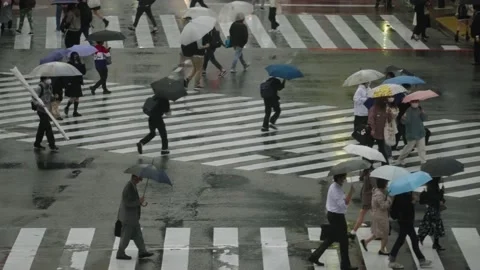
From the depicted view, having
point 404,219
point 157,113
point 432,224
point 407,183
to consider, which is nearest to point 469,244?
point 432,224

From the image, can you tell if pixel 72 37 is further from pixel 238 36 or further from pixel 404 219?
pixel 404 219

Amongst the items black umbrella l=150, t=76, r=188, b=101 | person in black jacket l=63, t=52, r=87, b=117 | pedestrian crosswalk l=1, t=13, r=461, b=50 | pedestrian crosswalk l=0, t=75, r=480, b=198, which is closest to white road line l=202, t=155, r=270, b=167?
pedestrian crosswalk l=0, t=75, r=480, b=198

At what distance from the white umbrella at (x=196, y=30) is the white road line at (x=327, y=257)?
33.2ft

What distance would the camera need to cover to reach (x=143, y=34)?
3691 cm

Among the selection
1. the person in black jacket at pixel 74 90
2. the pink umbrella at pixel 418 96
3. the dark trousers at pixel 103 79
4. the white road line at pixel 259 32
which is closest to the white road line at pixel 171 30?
the white road line at pixel 259 32

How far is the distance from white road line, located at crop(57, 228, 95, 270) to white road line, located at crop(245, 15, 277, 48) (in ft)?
54.9

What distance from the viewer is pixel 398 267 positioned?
17.8 m

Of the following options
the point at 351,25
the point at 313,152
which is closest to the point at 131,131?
the point at 313,152

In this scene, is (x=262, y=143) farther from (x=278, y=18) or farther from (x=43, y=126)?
(x=278, y=18)

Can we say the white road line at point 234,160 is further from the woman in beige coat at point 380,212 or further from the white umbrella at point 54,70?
the woman in beige coat at point 380,212

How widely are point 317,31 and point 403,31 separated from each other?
269 centimetres

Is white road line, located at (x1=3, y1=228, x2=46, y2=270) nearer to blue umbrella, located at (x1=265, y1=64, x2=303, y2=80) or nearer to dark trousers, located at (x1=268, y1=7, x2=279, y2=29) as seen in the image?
blue umbrella, located at (x1=265, y1=64, x2=303, y2=80)

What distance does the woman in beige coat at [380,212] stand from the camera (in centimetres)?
1786

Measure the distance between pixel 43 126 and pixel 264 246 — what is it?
23.6 feet
